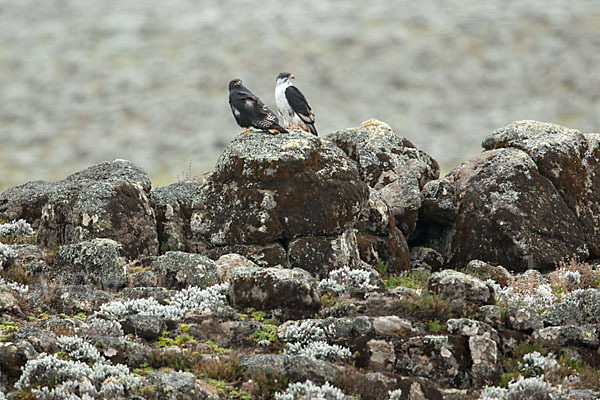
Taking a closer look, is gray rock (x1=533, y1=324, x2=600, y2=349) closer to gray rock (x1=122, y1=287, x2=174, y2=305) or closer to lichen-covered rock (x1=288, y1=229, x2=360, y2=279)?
lichen-covered rock (x1=288, y1=229, x2=360, y2=279)

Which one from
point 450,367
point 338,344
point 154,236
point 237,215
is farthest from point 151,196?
point 450,367

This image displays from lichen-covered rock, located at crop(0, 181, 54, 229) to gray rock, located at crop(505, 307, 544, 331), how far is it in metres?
14.0

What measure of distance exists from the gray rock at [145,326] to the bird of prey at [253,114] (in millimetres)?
7265

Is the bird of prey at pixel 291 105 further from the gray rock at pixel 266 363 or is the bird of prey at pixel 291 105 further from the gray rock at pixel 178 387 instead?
the gray rock at pixel 178 387

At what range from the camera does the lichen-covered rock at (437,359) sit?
32.6 feet

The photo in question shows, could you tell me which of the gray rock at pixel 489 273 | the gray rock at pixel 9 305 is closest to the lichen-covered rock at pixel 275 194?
the gray rock at pixel 489 273

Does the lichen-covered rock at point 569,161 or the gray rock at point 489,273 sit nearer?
the gray rock at point 489,273

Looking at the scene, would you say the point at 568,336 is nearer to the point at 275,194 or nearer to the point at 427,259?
the point at 275,194

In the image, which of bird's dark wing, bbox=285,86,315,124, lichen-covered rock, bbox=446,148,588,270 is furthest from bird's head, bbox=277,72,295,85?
lichen-covered rock, bbox=446,148,588,270

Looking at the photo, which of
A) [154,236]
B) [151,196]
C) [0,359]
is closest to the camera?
[0,359]

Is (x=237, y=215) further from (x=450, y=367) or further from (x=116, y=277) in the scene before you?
(x=450, y=367)

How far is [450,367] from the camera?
999 centimetres

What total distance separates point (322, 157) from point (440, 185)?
4.48m

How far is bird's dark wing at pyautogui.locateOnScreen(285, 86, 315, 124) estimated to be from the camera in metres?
18.8
